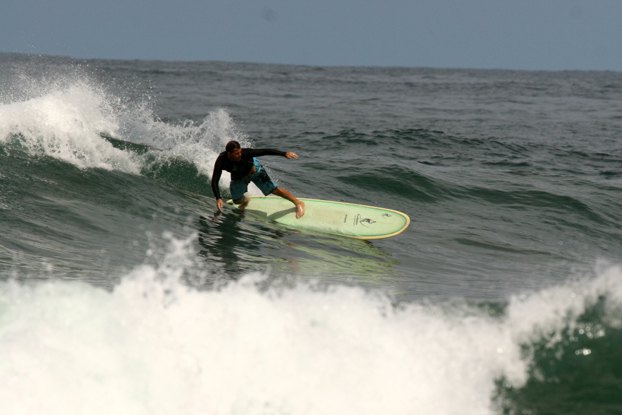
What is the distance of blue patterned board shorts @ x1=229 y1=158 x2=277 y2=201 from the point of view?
11.4m

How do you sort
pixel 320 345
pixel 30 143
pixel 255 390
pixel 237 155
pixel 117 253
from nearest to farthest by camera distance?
pixel 255 390 < pixel 320 345 < pixel 117 253 < pixel 237 155 < pixel 30 143

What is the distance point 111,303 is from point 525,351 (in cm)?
317

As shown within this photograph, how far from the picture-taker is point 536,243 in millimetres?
12812

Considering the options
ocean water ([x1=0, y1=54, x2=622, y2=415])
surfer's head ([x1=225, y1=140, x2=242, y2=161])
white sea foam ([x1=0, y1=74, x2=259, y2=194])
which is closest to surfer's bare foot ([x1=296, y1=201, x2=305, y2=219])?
ocean water ([x1=0, y1=54, x2=622, y2=415])

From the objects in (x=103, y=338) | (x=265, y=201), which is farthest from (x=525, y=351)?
(x=265, y=201)

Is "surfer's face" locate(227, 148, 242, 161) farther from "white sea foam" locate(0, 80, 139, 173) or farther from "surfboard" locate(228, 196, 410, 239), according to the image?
"white sea foam" locate(0, 80, 139, 173)

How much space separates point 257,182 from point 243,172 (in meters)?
0.26

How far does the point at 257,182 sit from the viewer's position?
11383 millimetres

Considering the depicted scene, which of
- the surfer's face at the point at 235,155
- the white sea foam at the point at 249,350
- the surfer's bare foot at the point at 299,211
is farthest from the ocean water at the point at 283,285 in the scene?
the surfer's face at the point at 235,155

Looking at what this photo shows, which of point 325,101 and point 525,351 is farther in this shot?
point 325,101

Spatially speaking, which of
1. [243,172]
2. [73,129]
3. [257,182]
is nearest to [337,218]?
[257,182]

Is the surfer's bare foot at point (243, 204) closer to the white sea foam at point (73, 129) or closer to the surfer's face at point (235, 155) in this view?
the surfer's face at point (235, 155)

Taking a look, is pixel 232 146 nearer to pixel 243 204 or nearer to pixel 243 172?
pixel 243 172

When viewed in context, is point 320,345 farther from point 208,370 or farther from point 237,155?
point 237,155
